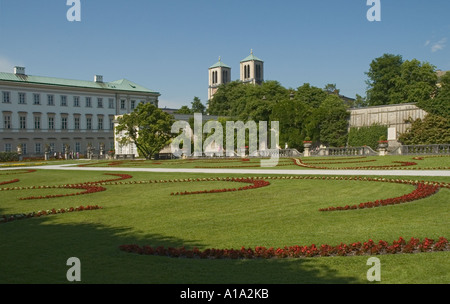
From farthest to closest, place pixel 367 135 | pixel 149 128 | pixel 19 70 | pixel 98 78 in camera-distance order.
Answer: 1. pixel 98 78
2. pixel 19 70
3. pixel 149 128
4. pixel 367 135

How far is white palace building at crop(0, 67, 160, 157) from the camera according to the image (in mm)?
72938

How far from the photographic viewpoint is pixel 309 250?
21.6ft

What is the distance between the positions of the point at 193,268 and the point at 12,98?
250 feet

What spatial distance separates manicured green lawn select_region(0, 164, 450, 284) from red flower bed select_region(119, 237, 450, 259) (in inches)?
7.9

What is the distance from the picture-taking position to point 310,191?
13.8 meters

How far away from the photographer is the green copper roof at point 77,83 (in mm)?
74594

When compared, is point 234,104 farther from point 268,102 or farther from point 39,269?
point 39,269

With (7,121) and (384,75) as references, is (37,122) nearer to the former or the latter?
(7,121)

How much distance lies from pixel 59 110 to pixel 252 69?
8838 cm

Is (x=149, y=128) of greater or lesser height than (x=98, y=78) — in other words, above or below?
below

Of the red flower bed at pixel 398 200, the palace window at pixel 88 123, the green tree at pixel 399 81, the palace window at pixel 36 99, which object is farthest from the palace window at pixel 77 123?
the red flower bed at pixel 398 200

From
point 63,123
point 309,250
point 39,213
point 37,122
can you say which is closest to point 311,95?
point 63,123

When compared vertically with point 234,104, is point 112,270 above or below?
below
